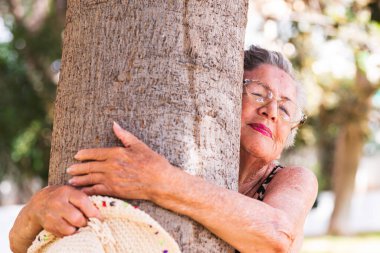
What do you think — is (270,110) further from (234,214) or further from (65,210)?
(65,210)

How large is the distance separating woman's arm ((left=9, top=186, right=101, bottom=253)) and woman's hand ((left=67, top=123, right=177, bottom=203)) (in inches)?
2.0

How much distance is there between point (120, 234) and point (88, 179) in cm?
20

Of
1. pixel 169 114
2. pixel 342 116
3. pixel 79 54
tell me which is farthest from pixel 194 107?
pixel 342 116

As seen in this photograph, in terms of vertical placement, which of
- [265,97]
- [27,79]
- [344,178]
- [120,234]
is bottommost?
[344,178]

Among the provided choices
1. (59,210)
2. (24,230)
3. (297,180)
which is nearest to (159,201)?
(59,210)

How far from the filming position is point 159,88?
2182 mm

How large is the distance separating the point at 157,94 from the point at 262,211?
1.61ft

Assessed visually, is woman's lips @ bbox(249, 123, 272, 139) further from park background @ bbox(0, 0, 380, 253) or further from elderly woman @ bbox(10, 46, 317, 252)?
park background @ bbox(0, 0, 380, 253)

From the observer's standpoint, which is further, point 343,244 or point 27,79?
point 343,244

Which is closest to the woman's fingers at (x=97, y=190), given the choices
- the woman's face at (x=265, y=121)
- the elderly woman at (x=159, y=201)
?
the elderly woman at (x=159, y=201)

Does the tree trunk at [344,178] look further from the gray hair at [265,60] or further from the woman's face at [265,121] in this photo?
the woman's face at [265,121]

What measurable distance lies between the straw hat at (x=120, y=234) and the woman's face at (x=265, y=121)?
3.50 ft

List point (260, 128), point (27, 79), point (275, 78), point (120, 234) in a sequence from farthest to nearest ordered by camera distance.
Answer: point (27, 79), point (275, 78), point (260, 128), point (120, 234)

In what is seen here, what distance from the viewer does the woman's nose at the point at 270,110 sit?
3.09m
